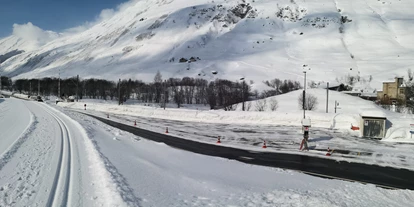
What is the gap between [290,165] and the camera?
614 inches

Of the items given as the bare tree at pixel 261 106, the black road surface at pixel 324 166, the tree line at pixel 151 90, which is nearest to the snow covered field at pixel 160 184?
the black road surface at pixel 324 166

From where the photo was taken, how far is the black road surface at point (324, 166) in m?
13.3

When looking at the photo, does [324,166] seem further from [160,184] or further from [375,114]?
[375,114]

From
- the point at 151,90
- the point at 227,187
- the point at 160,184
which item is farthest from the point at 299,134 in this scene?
the point at 151,90

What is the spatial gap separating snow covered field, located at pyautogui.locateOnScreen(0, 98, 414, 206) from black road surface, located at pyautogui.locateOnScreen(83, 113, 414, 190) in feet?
4.49

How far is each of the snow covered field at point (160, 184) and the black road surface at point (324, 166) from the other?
1.37 metres

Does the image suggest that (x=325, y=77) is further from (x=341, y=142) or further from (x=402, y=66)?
(x=341, y=142)

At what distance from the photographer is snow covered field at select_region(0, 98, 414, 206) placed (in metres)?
8.48

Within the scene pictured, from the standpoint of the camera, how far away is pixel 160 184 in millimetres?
10062

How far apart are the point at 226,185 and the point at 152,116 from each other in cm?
3846

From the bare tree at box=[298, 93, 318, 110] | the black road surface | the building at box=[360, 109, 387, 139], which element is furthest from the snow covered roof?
the bare tree at box=[298, 93, 318, 110]

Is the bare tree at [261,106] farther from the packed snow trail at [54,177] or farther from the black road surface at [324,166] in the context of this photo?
the packed snow trail at [54,177]

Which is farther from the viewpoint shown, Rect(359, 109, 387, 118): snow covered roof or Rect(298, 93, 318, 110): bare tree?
Rect(298, 93, 318, 110): bare tree

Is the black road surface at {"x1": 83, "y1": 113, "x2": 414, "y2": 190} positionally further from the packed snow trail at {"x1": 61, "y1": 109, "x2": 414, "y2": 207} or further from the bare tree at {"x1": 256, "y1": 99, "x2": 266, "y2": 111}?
the bare tree at {"x1": 256, "y1": 99, "x2": 266, "y2": 111}
